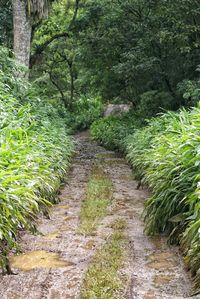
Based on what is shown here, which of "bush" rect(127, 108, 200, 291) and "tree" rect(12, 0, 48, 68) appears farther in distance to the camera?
"tree" rect(12, 0, 48, 68)

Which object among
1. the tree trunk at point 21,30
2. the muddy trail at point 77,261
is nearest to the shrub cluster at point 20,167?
the muddy trail at point 77,261

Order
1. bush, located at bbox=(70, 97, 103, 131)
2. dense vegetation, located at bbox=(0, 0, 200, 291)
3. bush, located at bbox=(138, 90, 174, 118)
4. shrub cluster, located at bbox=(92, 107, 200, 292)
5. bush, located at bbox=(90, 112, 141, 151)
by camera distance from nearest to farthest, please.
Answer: shrub cluster, located at bbox=(92, 107, 200, 292), dense vegetation, located at bbox=(0, 0, 200, 291), bush, located at bbox=(138, 90, 174, 118), bush, located at bbox=(90, 112, 141, 151), bush, located at bbox=(70, 97, 103, 131)

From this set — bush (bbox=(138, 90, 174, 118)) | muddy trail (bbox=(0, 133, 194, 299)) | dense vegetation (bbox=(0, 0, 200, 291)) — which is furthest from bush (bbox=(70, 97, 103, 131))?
muddy trail (bbox=(0, 133, 194, 299))

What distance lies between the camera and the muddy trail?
290 centimetres

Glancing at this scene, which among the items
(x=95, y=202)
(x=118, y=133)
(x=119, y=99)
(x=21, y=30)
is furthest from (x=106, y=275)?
(x=119, y=99)

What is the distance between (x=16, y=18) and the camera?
10781mm

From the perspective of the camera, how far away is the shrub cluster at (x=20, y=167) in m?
3.38

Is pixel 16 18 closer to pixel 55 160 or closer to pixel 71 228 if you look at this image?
pixel 55 160

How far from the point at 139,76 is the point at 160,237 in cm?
865

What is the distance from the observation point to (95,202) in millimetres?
5738

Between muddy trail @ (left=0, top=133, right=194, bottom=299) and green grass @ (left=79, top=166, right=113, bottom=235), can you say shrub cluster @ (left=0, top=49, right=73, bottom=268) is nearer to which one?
muddy trail @ (left=0, top=133, right=194, bottom=299)

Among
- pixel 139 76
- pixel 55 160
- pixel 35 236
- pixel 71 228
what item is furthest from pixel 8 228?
pixel 139 76

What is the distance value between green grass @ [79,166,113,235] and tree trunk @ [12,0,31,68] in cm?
468

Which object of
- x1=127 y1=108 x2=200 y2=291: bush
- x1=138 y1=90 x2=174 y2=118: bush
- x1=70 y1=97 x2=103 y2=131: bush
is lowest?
x1=70 y1=97 x2=103 y2=131: bush
